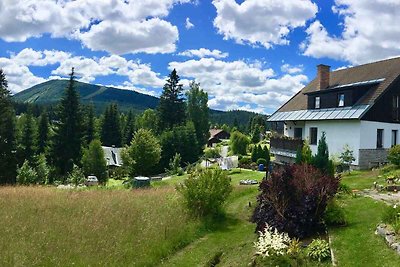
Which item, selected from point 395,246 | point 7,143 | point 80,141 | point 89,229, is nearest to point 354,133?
point 395,246

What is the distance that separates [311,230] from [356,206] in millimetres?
2830

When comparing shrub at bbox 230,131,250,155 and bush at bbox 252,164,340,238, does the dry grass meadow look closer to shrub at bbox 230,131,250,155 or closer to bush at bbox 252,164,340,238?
bush at bbox 252,164,340,238

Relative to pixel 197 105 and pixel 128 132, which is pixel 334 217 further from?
pixel 128 132

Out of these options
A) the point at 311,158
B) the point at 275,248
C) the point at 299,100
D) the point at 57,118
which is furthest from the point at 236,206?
the point at 57,118

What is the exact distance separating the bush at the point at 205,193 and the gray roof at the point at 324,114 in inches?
558

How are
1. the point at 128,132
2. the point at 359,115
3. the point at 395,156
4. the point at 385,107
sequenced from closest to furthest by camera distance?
the point at 395,156
the point at 359,115
the point at 385,107
the point at 128,132

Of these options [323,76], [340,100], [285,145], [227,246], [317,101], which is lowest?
[227,246]

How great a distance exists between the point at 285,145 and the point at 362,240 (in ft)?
76.7

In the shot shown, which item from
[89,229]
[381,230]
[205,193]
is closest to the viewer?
[381,230]

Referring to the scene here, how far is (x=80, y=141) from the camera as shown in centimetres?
4966

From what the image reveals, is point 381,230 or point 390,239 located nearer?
point 390,239

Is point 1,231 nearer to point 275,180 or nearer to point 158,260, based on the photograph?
point 158,260

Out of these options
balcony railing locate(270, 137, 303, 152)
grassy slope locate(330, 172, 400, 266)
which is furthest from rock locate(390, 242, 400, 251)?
balcony railing locate(270, 137, 303, 152)

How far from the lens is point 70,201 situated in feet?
51.2
